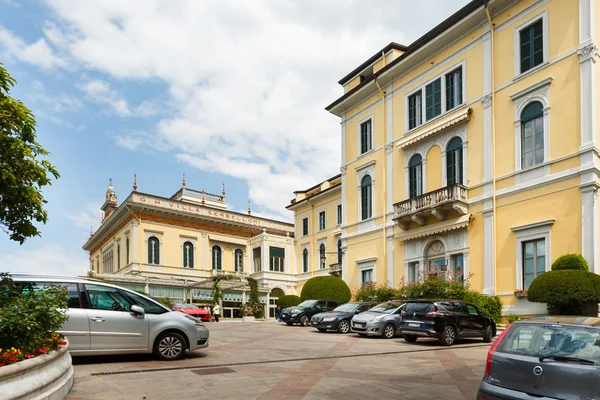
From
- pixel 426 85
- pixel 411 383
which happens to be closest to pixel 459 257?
pixel 426 85

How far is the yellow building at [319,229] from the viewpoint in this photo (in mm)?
44000

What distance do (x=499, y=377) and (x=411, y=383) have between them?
13.4 feet

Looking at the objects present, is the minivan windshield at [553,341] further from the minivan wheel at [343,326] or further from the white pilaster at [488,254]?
the white pilaster at [488,254]

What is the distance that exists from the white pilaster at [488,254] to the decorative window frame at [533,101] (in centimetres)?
261

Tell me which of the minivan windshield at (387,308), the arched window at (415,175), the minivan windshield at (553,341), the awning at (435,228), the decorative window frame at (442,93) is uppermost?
the decorative window frame at (442,93)

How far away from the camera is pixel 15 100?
798cm

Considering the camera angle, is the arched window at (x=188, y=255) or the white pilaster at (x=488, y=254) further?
the arched window at (x=188, y=255)

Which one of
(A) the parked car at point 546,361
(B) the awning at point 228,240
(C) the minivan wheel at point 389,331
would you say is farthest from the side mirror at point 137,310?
(B) the awning at point 228,240

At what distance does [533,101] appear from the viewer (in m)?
22.6

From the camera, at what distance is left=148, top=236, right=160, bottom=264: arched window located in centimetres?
5259

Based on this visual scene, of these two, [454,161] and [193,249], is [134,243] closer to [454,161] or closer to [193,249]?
[193,249]

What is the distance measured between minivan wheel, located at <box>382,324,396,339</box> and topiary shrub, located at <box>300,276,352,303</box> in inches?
455

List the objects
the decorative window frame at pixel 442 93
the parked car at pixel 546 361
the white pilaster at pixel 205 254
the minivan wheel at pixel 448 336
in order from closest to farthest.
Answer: the parked car at pixel 546 361, the minivan wheel at pixel 448 336, the decorative window frame at pixel 442 93, the white pilaster at pixel 205 254

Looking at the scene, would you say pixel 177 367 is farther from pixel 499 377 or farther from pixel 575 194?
pixel 575 194
